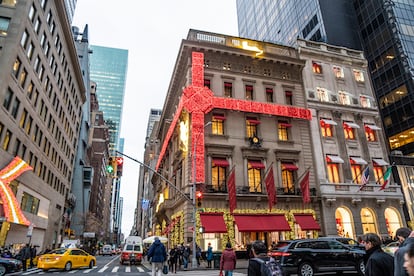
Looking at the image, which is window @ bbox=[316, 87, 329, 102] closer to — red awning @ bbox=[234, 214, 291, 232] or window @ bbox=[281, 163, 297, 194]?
window @ bbox=[281, 163, 297, 194]

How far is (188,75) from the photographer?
99.9 ft

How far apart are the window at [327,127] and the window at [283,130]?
3.90m

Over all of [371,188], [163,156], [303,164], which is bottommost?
[371,188]

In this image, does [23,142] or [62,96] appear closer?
[23,142]

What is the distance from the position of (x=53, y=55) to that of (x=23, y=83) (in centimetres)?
1108

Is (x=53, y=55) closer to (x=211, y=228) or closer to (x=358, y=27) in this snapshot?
(x=211, y=228)

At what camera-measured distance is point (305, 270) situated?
1336 centimetres

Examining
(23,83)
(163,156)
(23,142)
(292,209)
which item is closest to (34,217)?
(23,142)

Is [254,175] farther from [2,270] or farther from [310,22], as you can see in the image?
[310,22]

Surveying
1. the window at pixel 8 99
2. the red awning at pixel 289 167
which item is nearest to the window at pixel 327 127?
the red awning at pixel 289 167

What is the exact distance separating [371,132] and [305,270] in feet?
86.1

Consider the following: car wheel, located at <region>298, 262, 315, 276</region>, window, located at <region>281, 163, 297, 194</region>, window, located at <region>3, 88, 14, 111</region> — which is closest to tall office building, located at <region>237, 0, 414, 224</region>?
window, located at <region>281, 163, 297, 194</region>

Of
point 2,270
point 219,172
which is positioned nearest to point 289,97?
point 219,172

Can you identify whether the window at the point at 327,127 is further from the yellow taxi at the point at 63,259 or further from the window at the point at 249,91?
the yellow taxi at the point at 63,259
